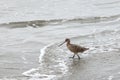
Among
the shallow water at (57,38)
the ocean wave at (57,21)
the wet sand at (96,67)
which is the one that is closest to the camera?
the wet sand at (96,67)

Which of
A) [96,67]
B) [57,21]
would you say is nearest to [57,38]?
[57,21]

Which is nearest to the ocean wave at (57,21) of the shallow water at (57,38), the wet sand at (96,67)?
the shallow water at (57,38)

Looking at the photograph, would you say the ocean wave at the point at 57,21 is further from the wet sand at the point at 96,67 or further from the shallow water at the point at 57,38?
the wet sand at the point at 96,67

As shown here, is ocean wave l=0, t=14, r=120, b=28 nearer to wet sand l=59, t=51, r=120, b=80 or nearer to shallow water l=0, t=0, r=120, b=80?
shallow water l=0, t=0, r=120, b=80

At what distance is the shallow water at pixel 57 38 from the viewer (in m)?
9.74

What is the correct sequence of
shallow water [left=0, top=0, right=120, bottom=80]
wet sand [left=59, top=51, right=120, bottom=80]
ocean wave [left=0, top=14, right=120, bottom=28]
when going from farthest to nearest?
1. ocean wave [left=0, top=14, right=120, bottom=28]
2. shallow water [left=0, top=0, right=120, bottom=80]
3. wet sand [left=59, top=51, right=120, bottom=80]

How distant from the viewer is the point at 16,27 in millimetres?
16203

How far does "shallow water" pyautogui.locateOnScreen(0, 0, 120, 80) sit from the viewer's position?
9742mm

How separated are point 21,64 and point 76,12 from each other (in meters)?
8.83

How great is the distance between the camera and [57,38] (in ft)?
44.9

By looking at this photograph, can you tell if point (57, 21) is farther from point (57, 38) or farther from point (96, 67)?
point (96, 67)

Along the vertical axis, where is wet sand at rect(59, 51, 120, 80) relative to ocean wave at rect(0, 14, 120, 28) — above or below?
below

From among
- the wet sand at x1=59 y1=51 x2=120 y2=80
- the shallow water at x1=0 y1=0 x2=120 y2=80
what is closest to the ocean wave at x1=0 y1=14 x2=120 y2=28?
the shallow water at x1=0 y1=0 x2=120 y2=80

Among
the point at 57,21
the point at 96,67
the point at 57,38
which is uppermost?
the point at 57,21
